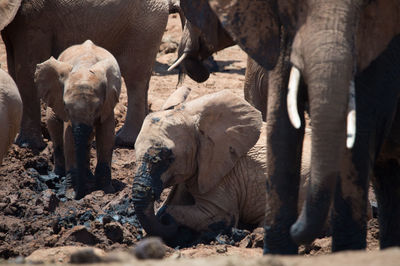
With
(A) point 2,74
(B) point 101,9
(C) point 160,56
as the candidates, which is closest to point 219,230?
(A) point 2,74

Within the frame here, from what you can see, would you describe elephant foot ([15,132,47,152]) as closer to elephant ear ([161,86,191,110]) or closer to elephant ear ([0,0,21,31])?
elephant ear ([0,0,21,31])

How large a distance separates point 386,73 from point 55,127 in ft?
11.8

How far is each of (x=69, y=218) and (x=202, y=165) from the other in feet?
2.98

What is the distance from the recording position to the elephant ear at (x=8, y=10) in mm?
7503

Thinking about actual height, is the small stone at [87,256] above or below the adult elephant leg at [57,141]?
below

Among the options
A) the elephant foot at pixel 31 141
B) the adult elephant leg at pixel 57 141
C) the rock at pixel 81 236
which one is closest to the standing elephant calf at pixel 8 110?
the rock at pixel 81 236

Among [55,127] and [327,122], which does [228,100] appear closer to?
[55,127]

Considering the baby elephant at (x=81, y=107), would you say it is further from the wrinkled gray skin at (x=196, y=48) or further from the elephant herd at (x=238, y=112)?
the wrinkled gray skin at (x=196, y=48)

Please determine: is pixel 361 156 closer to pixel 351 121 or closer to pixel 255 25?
pixel 351 121

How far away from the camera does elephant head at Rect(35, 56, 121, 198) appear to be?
6.69 meters

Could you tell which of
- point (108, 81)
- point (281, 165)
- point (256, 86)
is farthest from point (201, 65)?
point (281, 165)

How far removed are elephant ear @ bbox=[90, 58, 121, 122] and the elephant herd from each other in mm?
11

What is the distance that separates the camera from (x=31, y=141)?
7953 millimetres

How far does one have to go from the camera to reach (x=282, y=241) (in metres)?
4.25
